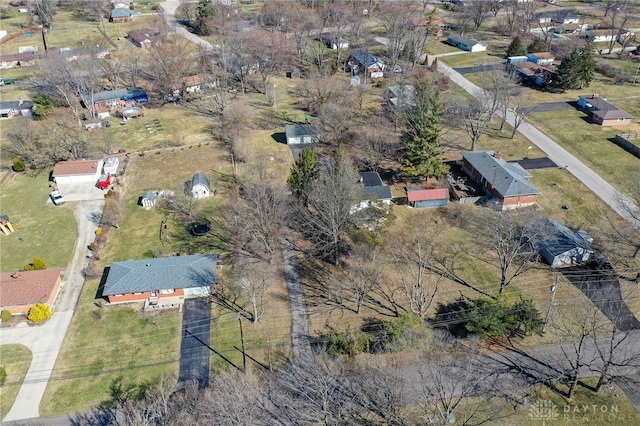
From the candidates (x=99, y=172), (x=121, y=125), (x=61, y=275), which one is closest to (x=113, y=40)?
(x=121, y=125)

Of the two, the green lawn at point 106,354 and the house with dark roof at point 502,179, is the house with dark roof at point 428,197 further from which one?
the green lawn at point 106,354

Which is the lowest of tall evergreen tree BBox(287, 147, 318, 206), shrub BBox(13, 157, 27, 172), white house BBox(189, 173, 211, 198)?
shrub BBox(13, 157, 27, 172)

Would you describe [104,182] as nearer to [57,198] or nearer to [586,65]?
[57,198]

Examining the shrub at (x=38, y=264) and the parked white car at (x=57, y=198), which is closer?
the shrub at (x=38, y=264)

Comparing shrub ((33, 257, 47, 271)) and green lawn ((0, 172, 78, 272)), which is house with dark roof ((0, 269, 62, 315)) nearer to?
shrub ((33, 257, 47, 271))

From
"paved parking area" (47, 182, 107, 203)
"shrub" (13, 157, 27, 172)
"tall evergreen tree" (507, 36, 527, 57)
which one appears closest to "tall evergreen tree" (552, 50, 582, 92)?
"tall evergreen tree" (507, 36, 527, 57)

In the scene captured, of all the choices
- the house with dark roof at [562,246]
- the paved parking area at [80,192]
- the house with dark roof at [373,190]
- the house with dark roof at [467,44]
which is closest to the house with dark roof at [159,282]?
the house with dark roof at [373,190]
